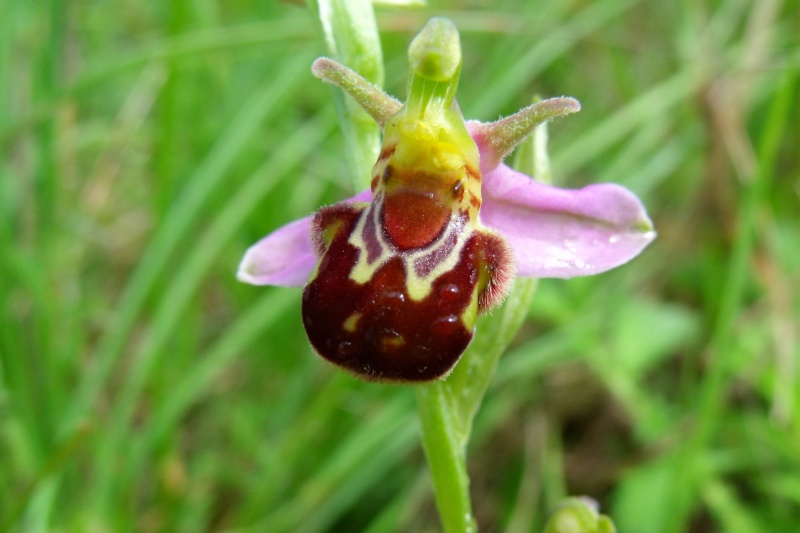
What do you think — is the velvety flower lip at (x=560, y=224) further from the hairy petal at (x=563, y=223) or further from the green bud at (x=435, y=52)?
the green bud at (x=435, y=52)

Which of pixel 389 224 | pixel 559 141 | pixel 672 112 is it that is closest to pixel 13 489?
pixel 389 224

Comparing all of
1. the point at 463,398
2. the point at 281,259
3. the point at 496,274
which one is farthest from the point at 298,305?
the point at 496,274

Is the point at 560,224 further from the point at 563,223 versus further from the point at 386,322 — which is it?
the point at 386,322

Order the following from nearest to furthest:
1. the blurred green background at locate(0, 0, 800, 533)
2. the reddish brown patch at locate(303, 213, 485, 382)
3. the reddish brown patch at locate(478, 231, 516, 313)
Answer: the reddish brown patch at locate(303, 213, 485, 382) < the reddish brown patch at locate(478, 231, 516, 313) < the blurred green background at locate(0, 0, 800, 533)

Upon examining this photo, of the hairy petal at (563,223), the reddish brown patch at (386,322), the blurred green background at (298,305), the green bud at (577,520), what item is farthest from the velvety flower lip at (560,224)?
the blurred green background at (298,305)

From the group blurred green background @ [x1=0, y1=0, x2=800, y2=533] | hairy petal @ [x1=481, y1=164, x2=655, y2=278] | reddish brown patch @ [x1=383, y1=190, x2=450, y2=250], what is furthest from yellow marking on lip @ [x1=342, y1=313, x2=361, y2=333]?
blurred green background @ [x1=0, y1=0, x2=800, y2=533]

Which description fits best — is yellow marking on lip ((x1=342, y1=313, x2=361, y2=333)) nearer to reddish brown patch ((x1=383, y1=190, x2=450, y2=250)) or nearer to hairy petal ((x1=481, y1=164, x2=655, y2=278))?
reddish brown patch ((x1=383, y1=190, x2=450, y2=250))
